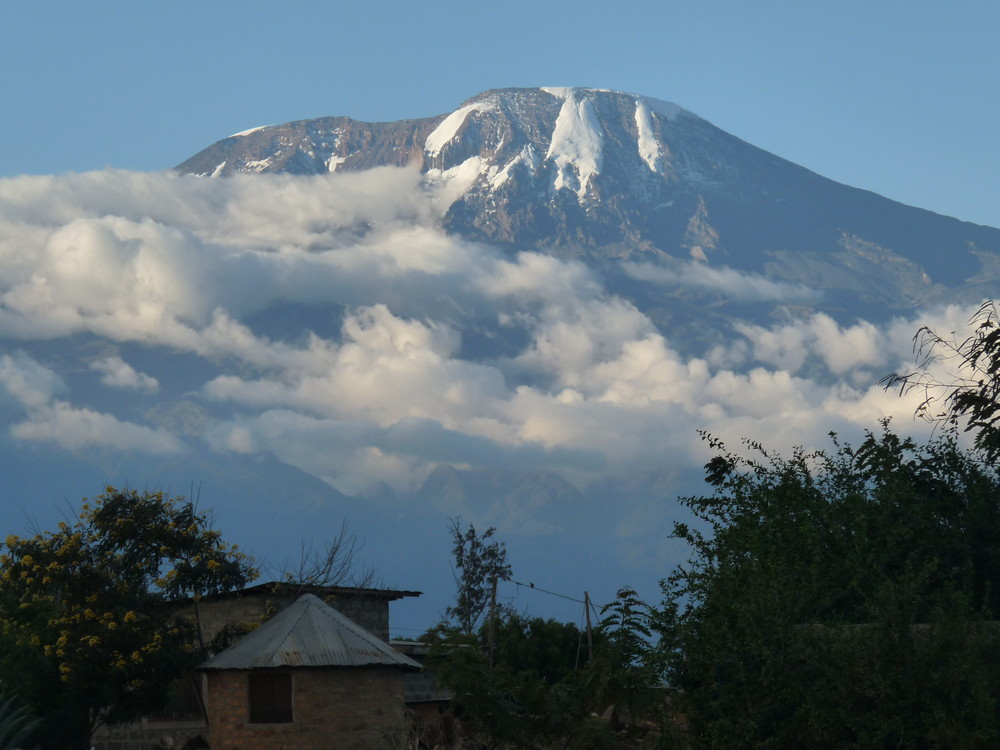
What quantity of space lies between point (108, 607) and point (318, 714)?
6.51 metres

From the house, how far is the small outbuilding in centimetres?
308

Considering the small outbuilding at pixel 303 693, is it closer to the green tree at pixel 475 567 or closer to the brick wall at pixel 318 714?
the brick wall at pixel 318 714

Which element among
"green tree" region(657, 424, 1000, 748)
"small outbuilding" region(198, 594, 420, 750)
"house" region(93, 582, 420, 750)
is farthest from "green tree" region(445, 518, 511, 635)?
"green tree" region(657, 424, 1000, 748)

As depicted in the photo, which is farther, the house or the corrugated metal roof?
the house

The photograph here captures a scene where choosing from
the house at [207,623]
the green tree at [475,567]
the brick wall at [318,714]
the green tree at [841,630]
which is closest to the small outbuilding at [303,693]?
the brick wall at [318,714]

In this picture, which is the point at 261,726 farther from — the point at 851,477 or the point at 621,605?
the point at 851,477

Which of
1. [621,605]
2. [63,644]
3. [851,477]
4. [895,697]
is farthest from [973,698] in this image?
[63,644]

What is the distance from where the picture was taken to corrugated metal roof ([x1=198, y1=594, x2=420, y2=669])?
30812mm

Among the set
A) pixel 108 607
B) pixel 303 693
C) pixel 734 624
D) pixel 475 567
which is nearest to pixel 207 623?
pixel 108 607

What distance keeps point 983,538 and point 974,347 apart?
563cm

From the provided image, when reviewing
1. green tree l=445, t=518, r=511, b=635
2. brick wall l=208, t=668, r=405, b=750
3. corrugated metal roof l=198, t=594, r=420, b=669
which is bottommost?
brick wall l=208, t=668, r=405, b=750

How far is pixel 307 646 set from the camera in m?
31.2

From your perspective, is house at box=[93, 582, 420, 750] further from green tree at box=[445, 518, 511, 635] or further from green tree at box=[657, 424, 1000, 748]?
green tree at box=[445, 518, 511, 635]

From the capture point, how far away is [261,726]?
3044 cm
